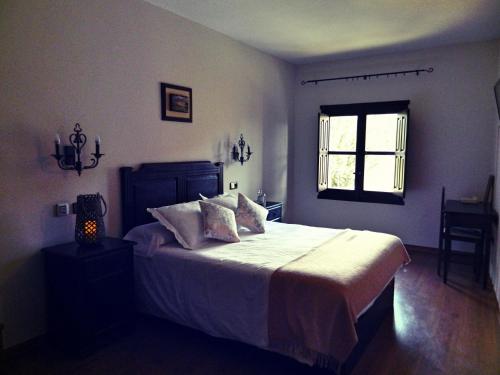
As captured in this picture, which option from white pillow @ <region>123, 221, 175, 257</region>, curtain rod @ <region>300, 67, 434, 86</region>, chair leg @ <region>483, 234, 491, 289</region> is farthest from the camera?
curtain rod @ <region>300, 67, 434, 86</region>

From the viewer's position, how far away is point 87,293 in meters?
2.51

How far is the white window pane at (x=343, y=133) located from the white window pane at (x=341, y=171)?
0.48 feet

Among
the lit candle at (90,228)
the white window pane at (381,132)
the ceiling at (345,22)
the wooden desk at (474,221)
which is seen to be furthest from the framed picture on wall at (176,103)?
the wooden desk at (474,221)

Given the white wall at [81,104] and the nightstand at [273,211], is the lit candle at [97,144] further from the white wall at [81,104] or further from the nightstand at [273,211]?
the nightstand at [273,211]

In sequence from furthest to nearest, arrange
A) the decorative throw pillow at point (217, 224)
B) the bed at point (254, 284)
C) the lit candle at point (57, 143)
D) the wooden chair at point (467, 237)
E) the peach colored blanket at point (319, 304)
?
the wooden chair at point (467, 237)
the decorative throw pillow at point (217, 224)
the lit candle at point (57, 143)
the bed at point (254, 284)
the peach colored blanket at point (319, 304)

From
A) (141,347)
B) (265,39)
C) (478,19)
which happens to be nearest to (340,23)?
(265,39)

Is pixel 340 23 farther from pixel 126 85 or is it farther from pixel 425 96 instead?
pixel 126 85

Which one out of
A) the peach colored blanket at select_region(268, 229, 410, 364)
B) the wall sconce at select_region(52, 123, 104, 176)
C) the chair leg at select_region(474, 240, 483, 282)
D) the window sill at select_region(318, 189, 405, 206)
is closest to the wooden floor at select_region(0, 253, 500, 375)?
the peach colored blanket at select_region(268, 229, 410, 364)

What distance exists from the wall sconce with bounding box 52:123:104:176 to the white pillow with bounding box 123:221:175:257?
2.10ft

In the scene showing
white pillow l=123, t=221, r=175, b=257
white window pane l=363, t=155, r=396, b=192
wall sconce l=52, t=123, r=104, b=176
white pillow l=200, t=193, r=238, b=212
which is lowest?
white pillow l=123, t=221, r=175, b=257

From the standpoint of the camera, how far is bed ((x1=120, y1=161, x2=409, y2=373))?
88.7 inches

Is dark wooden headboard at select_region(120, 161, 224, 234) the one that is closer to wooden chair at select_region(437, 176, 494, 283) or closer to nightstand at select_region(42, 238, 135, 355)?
nightstand at select_region(42, 238, 135, 355)

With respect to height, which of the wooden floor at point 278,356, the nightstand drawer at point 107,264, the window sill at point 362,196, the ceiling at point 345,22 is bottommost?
the wooden floor at point 278,356

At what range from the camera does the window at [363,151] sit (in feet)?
16.5
